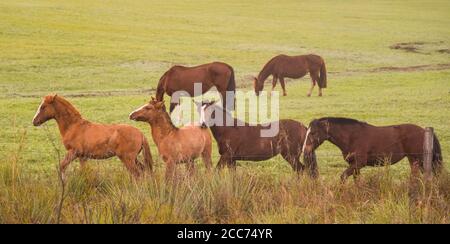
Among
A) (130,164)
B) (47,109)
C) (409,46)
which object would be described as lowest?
(409,46)

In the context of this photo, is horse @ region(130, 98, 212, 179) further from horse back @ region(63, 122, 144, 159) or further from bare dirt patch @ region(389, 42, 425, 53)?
bare dirt patch @ region(389, 42, 425, 53)

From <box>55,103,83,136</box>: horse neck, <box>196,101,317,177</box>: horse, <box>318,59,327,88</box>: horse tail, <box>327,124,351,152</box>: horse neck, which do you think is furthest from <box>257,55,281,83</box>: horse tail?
<box>55,103,83,136</box>: horse neck

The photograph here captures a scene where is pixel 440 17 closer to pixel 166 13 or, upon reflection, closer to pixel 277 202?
pixel 166 13

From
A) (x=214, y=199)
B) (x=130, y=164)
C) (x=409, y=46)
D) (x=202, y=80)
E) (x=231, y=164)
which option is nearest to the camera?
(x=214, y=199)

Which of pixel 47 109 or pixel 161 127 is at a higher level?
pixel 47 109

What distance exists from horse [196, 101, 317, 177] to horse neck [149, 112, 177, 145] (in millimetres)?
729

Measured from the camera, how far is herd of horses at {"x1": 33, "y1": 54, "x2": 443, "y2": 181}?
12828 mm

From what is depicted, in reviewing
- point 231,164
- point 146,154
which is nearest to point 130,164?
point 146,154

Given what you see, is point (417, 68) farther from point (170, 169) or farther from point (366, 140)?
point (170, 169)

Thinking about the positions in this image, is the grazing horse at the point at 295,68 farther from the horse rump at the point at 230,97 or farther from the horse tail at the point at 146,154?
the horse tail at the point at 146,154

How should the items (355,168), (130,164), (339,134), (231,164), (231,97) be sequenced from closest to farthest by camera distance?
(130,164) < (355,168) < (231,164) < (339,134) < (231,97)

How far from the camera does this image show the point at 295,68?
103ft

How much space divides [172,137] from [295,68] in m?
18.9

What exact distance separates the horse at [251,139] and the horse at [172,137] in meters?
0.47
